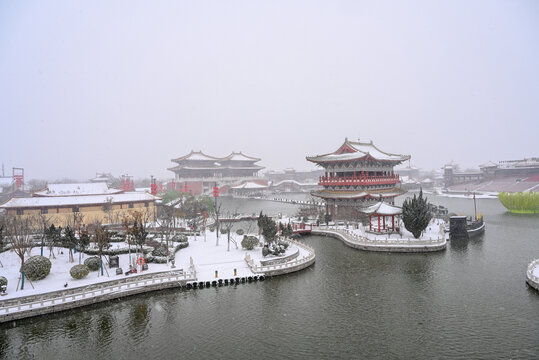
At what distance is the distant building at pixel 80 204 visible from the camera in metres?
42.5

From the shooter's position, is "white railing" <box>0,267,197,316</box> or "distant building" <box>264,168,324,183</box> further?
"distant building" <box>264,168,324,183</box>

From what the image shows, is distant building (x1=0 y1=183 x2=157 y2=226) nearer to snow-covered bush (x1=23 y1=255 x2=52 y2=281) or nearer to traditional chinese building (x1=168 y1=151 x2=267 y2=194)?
snow-covered bush (x1=23 y1=255 x2=52 y2=281)

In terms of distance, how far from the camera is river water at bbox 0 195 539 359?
14867 mm

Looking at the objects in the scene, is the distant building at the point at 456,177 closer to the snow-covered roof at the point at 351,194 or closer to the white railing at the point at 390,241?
the snow-covered roof at the point at 351,194

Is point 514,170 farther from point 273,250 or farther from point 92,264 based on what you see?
point 92,264

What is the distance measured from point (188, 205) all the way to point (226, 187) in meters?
55.2

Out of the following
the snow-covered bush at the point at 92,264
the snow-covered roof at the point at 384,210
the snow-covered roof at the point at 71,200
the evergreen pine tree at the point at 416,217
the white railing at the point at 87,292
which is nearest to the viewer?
the white railing at the point at 87,292

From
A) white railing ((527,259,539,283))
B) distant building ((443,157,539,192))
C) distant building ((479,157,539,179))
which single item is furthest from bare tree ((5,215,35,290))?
distant building ((479,157,539,179))

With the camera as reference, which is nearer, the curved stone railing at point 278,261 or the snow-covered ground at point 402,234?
the curved stone railing at point 278,261

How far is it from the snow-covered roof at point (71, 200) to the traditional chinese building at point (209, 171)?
5544 centimetres

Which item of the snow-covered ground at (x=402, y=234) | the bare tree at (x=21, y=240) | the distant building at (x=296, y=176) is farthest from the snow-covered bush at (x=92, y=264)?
the distant building at (x=296, y=176)

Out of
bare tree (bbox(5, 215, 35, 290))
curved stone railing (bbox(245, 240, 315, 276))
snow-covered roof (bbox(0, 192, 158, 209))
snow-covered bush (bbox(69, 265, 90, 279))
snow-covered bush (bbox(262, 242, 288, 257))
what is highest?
snow-covered roof (bbox(0, 192, 158, 209))

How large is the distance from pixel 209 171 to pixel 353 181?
2855 inches

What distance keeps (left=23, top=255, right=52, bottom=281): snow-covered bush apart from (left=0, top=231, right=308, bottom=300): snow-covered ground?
0.48 metres
